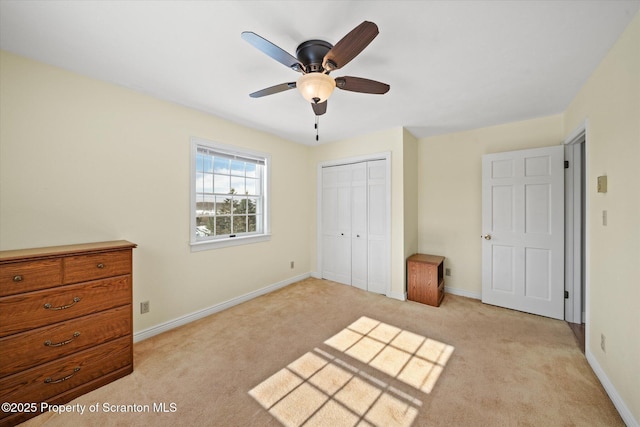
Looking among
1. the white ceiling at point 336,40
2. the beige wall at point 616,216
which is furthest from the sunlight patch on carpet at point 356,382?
the white ceiling at point 336,40

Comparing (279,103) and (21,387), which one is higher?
(279,103)

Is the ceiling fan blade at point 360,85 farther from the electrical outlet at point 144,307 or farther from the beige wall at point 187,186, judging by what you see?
the electrical outlet at point 144,307

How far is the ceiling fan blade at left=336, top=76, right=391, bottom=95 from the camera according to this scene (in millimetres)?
1744

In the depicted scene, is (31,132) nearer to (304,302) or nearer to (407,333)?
(304,302)

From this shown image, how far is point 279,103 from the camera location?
270 centimetres

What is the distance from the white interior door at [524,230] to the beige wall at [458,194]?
0.73 feet

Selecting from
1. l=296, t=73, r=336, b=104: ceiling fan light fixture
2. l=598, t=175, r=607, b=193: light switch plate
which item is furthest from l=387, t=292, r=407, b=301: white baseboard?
l=296, t=73, r=336, b=104: ceiling fan light fixture

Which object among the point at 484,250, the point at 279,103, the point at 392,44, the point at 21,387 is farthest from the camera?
the point at 484,250

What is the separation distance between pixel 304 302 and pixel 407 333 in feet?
4.69

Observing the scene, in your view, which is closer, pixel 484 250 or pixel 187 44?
pixel 187 44

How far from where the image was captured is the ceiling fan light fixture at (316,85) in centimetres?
164

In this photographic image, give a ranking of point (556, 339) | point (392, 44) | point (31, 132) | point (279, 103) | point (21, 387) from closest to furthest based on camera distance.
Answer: point (21, 387) → point (392, 44) → point (31, 132) → point (556, 339) → point (279, 103)

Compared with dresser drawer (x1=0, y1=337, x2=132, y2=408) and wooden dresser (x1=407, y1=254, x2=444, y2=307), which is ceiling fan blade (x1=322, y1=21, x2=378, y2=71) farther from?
wooden dresser (x1=407, y1=254, x2=444, y2=307)

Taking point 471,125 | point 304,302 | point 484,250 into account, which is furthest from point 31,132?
point 484,250
